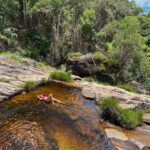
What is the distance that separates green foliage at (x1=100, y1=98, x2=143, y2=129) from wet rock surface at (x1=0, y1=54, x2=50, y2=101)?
567 cm

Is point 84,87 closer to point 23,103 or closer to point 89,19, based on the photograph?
point 23,103

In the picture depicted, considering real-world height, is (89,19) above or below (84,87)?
above

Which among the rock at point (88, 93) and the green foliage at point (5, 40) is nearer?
the rock at point (88, 93)

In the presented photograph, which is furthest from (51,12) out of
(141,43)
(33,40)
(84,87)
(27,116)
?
(27,116)

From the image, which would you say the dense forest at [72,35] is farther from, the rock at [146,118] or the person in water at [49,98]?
the person in water at [49,98]

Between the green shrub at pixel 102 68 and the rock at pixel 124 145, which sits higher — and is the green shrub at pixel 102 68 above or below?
below

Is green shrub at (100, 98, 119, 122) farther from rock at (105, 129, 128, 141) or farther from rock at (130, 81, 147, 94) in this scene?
rock at (130, 81, 147, 94)

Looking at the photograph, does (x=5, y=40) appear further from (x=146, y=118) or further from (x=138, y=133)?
(x=138, y=133)

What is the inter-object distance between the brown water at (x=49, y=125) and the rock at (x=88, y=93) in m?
1.00

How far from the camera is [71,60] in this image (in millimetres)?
30391

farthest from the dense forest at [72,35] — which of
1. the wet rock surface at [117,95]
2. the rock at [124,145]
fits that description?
the rock at [124,145]

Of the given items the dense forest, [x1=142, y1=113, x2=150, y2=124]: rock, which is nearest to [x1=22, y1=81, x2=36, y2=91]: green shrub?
[x1=142, y1=113, x2=150, y2=124]: rock

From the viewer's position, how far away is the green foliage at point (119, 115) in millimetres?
15602

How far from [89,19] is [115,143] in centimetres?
2472
